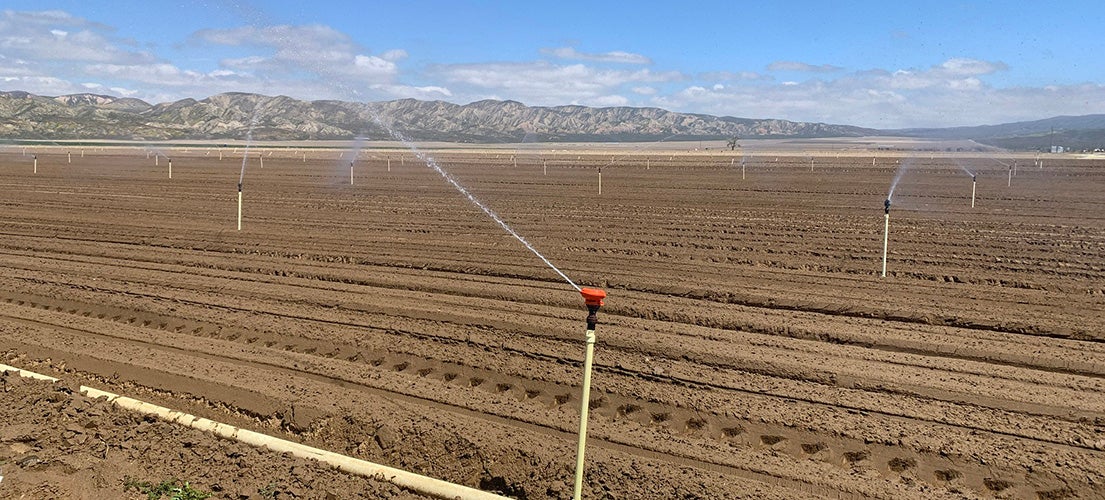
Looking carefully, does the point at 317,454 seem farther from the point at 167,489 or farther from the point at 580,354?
the point at 580,354

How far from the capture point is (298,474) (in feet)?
18.4

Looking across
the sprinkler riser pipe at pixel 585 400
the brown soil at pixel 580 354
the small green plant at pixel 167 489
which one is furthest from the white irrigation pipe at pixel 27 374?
the sprinkler riser pipe at pixel 585 400

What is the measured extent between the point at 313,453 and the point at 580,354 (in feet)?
11.5

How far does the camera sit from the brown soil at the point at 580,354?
577 centimetres

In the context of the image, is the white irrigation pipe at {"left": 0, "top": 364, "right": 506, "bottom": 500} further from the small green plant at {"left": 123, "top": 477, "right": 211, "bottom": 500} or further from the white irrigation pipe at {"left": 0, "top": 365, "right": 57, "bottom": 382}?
the small green plant at {"left": 123, "top": 477, "right": 211, "bottom": 500}

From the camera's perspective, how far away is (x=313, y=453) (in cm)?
588

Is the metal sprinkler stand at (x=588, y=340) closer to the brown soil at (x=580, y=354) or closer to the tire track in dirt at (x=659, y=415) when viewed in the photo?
the brown soil at (x=580, y=354)

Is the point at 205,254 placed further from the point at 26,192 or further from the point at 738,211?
the point at 26,192

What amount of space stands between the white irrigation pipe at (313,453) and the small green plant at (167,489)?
0.76 meters

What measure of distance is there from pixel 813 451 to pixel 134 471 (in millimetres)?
5348

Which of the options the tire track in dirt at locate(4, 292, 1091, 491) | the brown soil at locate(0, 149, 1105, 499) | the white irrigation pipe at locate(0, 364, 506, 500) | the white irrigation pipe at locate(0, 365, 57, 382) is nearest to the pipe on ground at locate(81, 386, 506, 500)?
the white irrigation pipe at locate(0, 364, 506, 500)

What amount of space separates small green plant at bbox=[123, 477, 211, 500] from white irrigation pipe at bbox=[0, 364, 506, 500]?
0.76 metres

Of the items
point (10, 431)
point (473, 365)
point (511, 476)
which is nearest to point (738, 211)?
point (473, 365)

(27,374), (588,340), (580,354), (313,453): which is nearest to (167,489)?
(313,453)
